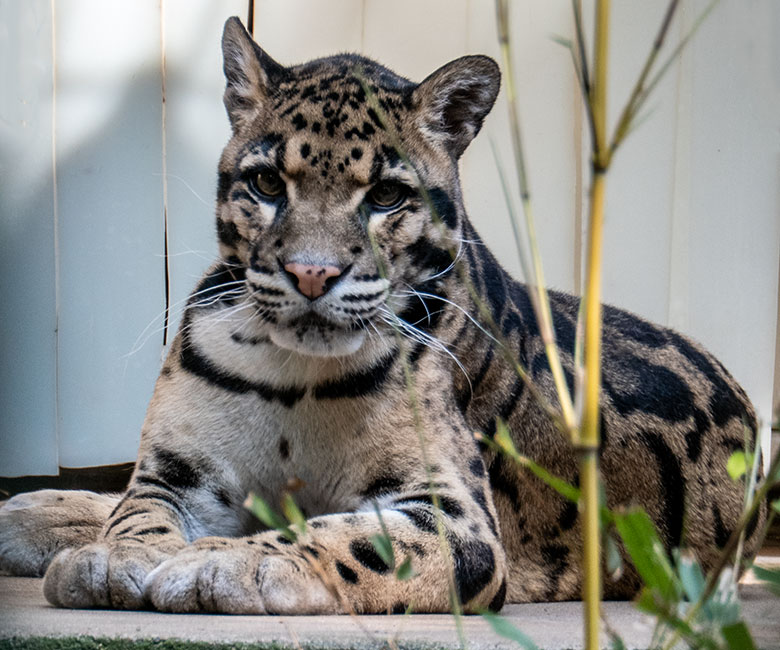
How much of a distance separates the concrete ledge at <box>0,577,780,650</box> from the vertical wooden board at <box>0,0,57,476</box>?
2.06 m

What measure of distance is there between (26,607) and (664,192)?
11.2 ft

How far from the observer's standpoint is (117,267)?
15.9 feet

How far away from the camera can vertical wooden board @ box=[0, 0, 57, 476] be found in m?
4.51

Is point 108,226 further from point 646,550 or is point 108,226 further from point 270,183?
point 646,550

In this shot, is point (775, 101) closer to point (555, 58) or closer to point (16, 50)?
point (555, 58)

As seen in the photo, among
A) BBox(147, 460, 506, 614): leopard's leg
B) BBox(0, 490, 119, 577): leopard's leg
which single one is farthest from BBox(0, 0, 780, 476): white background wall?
BBox(147, 460, 506, 614): leopard's leg

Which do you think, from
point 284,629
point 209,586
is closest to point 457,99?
point 209,586

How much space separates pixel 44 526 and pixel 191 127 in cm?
209

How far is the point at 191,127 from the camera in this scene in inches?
191

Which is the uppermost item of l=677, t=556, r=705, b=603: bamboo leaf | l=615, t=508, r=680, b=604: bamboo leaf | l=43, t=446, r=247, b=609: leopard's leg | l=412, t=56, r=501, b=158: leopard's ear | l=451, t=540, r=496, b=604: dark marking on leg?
l=412, t=56, r=501, b=158: leopard's ear

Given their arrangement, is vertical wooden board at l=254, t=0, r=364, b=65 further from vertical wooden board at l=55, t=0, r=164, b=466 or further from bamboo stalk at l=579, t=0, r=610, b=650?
bamboo stalk at l=579, t=0, r=610, b=650

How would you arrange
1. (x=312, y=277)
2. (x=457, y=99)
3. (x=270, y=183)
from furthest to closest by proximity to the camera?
(x=457, y=99) < (x=270, y=183) < (x=312, y=277)

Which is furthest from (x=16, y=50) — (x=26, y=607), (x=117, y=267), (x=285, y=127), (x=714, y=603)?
(x=714, y=603)

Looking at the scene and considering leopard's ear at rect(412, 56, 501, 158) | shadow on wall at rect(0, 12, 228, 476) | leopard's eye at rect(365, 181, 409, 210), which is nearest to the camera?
leopard's eye at rect(365, 181, 409, 210)
